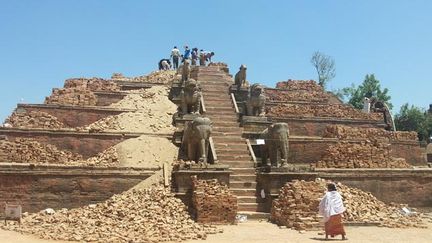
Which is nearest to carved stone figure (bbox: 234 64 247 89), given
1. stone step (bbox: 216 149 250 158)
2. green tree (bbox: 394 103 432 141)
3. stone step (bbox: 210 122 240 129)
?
stone step (bbox: 210 122 240 129)

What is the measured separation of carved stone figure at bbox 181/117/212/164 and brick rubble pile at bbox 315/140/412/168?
4.91 metres

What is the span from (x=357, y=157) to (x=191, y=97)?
237 inches

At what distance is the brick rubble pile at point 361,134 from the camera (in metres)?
19.2

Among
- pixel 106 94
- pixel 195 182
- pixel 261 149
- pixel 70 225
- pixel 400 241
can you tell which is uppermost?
pixel 106 94

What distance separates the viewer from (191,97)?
57.0ft

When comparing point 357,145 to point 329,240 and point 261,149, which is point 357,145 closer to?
point 261,149

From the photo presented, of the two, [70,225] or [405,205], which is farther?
[405,205]

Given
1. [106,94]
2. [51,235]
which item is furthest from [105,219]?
[106,94]

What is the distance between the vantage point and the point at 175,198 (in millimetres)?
12953

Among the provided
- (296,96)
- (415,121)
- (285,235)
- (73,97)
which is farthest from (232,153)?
(415,121)

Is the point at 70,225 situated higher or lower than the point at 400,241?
higher

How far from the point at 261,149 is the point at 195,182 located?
3.55 m

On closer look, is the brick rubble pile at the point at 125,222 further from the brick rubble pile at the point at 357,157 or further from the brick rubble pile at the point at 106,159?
the brick rubble pile at the point at 357,157

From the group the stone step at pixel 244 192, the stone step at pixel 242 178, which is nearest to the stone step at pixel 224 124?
the stone step at pixel 242 178
